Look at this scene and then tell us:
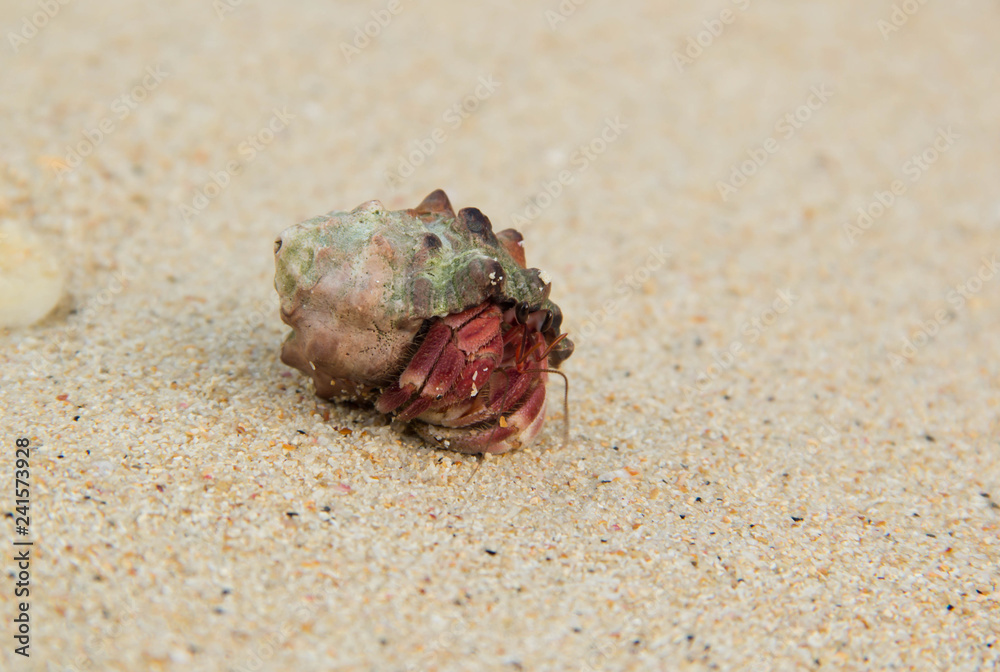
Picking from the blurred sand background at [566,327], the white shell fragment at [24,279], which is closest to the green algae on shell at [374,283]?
the blurred sand background at [566,327]

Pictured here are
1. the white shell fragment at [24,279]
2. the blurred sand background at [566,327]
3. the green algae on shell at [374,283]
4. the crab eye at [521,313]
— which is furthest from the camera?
the white shell fragment at [24,279]

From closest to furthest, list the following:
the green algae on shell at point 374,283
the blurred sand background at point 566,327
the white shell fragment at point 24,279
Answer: the blurred sand background at point 566,327
the green algae on shell at point 374,283
the white shell fragment at point 24,279

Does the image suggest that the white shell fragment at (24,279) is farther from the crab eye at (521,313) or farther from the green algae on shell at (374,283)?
the crab eye at (521,313)

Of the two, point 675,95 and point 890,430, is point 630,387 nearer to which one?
point 890,430

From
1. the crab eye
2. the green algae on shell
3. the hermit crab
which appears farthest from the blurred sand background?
the crab eye

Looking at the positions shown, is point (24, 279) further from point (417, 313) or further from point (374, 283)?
point (417, 313)
